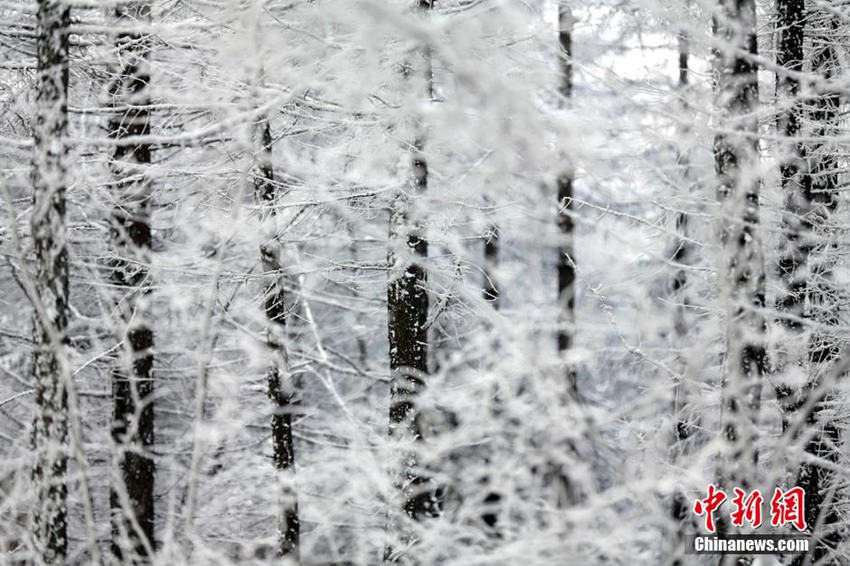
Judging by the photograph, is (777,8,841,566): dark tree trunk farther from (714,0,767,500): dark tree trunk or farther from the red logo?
(714,0,767,500): dark tree trunk

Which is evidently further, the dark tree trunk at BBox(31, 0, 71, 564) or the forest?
the dark tree trunk at BBox(31, 0, 71, 564)

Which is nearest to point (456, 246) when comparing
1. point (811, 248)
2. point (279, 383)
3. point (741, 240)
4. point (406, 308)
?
point (406, 308)

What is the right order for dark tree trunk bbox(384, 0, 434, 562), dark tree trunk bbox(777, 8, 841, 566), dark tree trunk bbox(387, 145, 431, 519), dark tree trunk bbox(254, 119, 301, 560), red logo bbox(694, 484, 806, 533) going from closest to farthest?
red logo bbox(694, 484, 806, 533)
dark tree trunk bbox(777, 8, 841, 566)
dark tree trunk bbox(384, 0, 434, 562)
dark tree trunk bbox(387, 145, 431, 519)
dark tree trunk bbox(254, 119, 301, 560)

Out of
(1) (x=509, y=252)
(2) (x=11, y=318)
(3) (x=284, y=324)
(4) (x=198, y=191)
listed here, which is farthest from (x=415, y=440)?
(1) (x=509, y=252)

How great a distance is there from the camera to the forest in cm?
281

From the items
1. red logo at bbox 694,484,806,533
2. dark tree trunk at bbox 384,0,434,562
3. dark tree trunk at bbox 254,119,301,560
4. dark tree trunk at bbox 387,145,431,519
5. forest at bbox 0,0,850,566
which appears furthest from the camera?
dark tree trunk at bbox 254,119,301,560

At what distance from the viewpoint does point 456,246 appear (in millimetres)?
6594

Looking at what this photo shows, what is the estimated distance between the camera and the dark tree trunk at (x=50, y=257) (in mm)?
4277

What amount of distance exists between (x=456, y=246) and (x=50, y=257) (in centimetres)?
376

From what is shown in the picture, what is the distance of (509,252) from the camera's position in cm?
1605

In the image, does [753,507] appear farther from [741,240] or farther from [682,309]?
[682,309]

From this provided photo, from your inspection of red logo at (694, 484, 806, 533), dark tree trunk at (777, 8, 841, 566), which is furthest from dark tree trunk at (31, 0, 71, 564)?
dark tree trunk at (777, 8, 841, 566)

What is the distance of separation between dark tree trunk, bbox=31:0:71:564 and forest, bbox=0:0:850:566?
0.07 ft

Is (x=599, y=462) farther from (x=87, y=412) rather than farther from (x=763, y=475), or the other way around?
(x=87, y=412)
